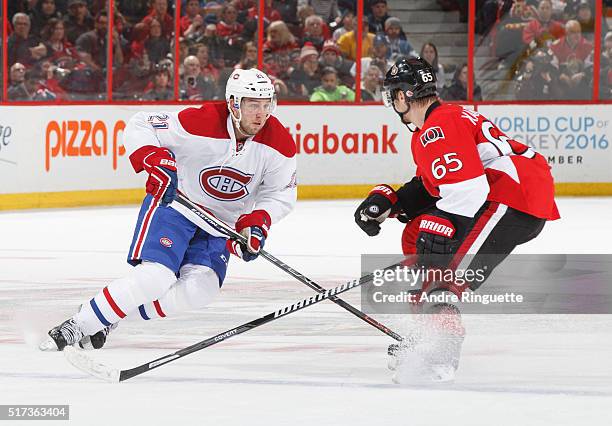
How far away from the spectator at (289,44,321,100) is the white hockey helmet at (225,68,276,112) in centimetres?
591

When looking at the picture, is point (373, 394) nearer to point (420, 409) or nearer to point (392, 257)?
point (420, 409)

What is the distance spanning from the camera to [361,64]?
10562 mm

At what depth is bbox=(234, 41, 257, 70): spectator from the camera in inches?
402

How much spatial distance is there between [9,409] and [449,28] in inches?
303

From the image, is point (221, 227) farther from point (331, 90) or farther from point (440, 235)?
point (331, 90)

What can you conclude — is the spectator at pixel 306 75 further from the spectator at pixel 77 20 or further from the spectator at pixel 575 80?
the spectator at pixel 575 80

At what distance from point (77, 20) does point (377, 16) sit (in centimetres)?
240

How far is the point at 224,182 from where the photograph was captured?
14.8 ft

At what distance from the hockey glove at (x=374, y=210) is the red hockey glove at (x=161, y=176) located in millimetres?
584

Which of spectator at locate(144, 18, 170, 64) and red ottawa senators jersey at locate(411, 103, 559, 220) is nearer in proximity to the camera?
red ottawa senators jersey at locate(411, 103, 559, 220)

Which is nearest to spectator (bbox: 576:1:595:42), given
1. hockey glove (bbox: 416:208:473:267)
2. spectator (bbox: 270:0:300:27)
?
spectator (bbox: 270:0:300:27)

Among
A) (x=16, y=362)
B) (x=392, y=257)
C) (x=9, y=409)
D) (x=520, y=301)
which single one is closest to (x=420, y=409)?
(x=9, y=409)

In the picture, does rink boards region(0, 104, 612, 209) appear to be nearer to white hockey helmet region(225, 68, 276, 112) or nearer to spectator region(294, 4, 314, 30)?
spectator region(294, 4, 314, 30)

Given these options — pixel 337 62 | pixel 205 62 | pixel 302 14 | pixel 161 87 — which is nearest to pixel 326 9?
pixel 302 14
